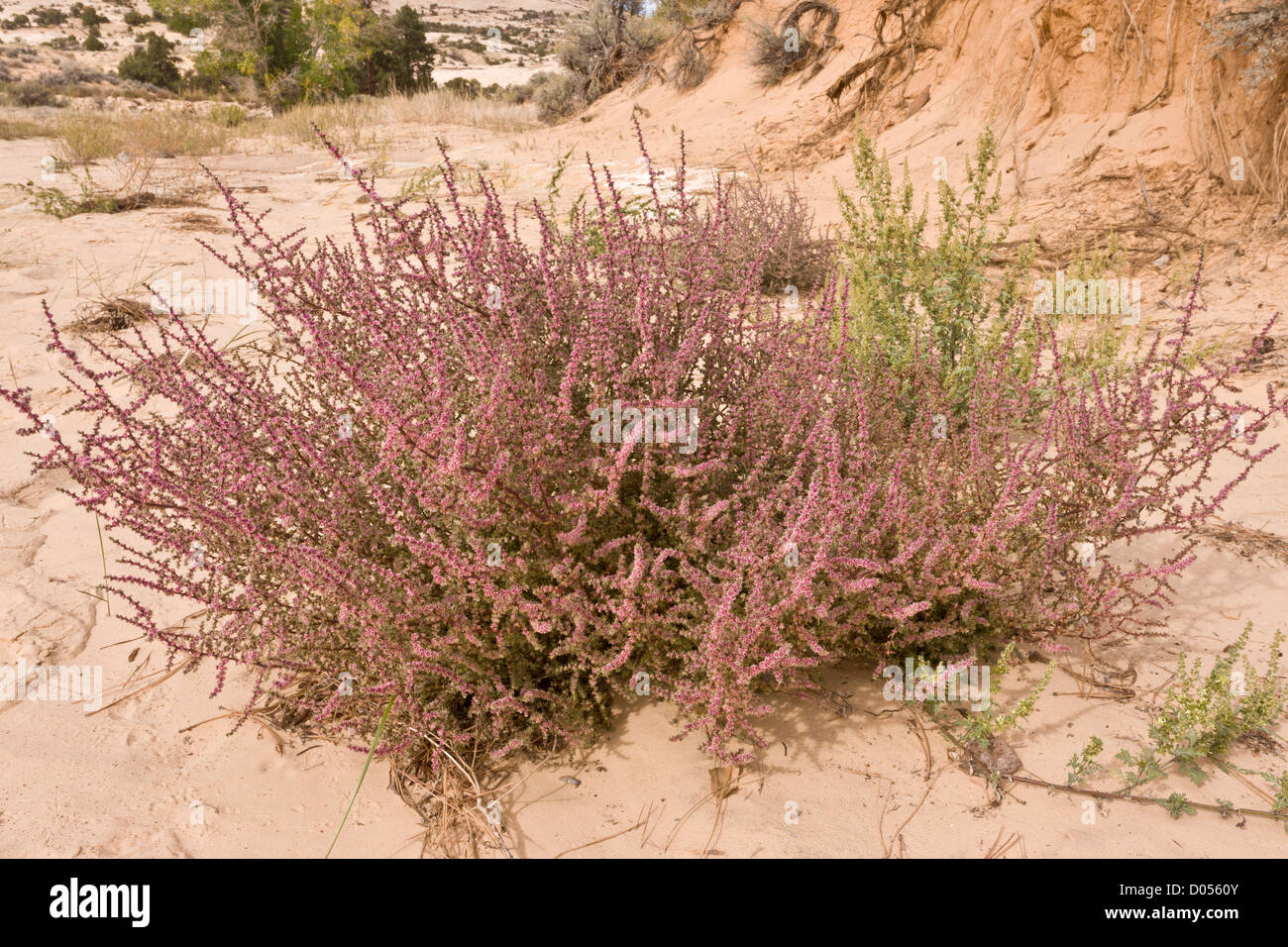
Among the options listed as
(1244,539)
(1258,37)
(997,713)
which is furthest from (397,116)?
(997,713)

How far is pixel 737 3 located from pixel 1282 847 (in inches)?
559

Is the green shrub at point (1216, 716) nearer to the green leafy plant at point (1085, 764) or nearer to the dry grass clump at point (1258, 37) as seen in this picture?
the green leafy plant at point (1085, 764)

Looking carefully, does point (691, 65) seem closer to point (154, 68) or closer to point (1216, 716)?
point (1216, 716)

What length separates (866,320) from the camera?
3.77 m

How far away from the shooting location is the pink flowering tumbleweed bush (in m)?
1.94

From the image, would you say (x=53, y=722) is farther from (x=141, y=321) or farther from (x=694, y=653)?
(x=141, y=321)

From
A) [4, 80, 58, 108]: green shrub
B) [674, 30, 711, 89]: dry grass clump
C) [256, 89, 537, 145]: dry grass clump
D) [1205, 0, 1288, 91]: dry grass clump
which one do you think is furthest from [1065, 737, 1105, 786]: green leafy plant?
[4, 80, 58, 108]: green shrub

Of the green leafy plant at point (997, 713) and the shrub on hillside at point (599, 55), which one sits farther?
the shrub on hillside at point (599, 55)

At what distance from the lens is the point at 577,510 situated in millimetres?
1990

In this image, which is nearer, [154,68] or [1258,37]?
[1258,37]

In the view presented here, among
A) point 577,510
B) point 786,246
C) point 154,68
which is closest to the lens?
point 577,510

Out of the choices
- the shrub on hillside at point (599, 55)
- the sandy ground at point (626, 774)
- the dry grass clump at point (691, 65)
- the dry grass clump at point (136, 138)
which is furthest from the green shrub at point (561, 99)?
the sandy ground at point (626, 774)

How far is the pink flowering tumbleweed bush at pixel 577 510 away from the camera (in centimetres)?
194

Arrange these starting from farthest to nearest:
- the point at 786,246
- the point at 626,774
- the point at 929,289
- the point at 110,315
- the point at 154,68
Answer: the point at 154,68, the point at 786,246, the point at 110,315, the point at 929,289, the point at 626,774
